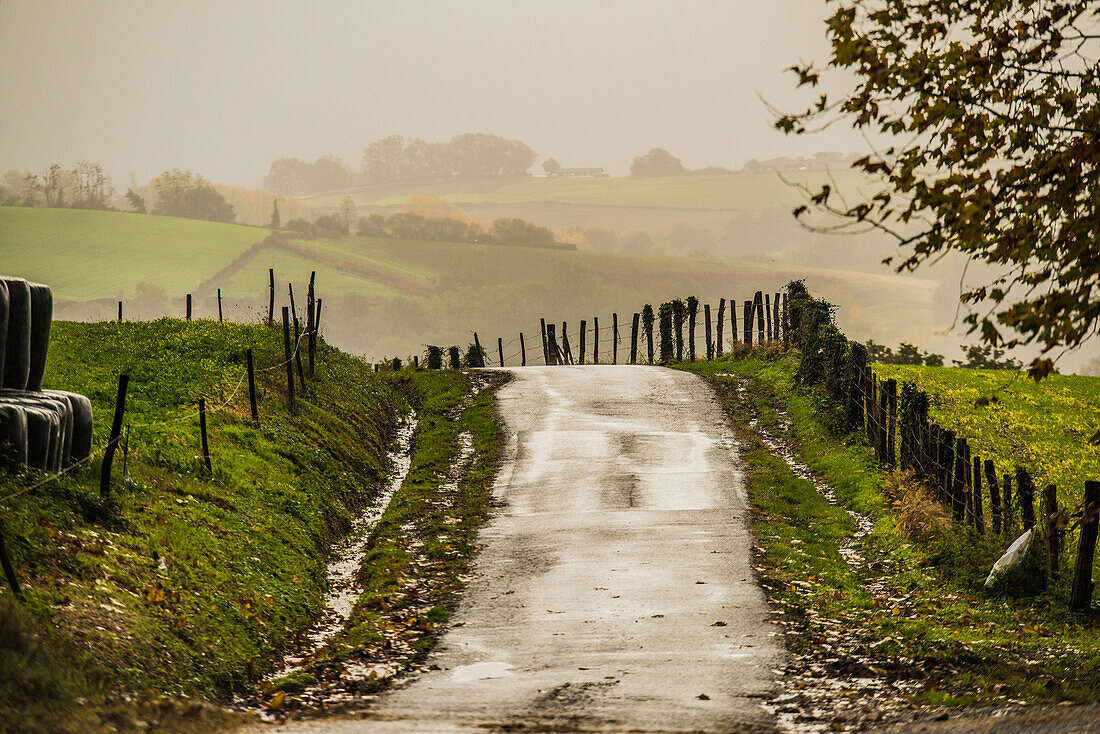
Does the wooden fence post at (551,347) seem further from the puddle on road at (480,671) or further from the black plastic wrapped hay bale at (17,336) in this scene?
the puddle on road at (480,671)

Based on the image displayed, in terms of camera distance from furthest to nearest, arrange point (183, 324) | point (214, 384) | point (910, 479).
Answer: point (183, 324) < point (214, 384) < point (910, 479)

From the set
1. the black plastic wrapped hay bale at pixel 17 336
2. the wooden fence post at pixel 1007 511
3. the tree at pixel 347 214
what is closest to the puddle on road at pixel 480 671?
the black plastic wrapped hay bale at pixel 17 336

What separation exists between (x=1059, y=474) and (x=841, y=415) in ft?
16.0

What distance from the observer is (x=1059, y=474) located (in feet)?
68.7

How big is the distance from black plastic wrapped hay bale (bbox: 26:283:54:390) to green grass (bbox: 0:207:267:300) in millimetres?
100672

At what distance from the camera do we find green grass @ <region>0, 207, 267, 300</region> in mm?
106938

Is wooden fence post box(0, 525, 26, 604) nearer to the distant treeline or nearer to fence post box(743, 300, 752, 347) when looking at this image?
Answer: fence post box(743, 300, 752, 347)

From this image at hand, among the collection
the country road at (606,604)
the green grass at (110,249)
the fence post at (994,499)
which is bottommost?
the country road at (606,604)

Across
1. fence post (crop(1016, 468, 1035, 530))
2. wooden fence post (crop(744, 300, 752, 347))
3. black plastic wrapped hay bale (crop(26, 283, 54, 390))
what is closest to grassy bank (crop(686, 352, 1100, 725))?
fence post (crop(1016, 468, 1035, 530))

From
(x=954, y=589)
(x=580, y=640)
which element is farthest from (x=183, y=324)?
(x=954, y=589)

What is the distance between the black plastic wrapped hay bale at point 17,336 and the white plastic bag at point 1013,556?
Answer: 12518 mm

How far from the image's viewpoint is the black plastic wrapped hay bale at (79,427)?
11172mm

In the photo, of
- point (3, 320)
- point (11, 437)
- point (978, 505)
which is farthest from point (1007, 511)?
point (3, 320)

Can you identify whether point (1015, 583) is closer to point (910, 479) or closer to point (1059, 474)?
point (910, 479)
